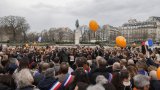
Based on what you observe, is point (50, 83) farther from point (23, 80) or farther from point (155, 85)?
point (155, 85)

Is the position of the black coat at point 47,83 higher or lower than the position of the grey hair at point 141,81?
lower

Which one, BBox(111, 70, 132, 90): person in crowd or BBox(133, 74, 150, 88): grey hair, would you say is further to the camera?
BBox(111, 70, 132, 90): person in crowd

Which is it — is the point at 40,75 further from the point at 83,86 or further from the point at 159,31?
the point at 159,31

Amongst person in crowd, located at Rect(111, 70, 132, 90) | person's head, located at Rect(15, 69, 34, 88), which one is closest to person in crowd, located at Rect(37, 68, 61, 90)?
person's head, located at Rect(15, 69, 34, 88)

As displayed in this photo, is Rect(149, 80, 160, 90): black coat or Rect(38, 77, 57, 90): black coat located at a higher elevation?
Rect(38, 77, 57, 90): black coat

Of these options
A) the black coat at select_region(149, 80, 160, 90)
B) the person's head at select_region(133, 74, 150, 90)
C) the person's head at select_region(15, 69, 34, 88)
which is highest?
the person's head at select_region(15, 69, 34, 88)

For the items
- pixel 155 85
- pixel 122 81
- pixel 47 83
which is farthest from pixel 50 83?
pixel 155 85

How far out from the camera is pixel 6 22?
387ft

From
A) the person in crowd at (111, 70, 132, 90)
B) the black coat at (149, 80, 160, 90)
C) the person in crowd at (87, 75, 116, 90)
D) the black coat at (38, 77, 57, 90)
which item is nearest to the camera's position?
the person in crowd at (87, 75, 116, 90)

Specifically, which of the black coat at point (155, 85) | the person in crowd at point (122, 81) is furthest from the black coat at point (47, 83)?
the black coat at point (155, 85)

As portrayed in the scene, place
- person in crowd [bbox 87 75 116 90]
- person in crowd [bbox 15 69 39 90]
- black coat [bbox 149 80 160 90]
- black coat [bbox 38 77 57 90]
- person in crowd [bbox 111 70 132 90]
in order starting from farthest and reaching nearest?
person in crowd [bbox 111 70 132 90], black coat [bbox 149 80 160 90], black coat [bbox 38 77 57 90], person in crowd [bbox 15 69 39 90], person in crowd [bbox 87 75 116 90]

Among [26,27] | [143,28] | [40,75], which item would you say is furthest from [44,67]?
[143,28]

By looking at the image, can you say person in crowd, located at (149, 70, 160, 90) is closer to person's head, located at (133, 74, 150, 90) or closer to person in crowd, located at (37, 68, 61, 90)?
person's head, located at (133, 74, 150, 90)

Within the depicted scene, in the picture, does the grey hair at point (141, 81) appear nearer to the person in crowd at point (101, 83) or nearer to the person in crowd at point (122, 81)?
the person in crowd at point (101, 83)
